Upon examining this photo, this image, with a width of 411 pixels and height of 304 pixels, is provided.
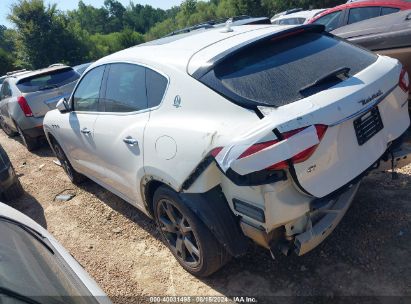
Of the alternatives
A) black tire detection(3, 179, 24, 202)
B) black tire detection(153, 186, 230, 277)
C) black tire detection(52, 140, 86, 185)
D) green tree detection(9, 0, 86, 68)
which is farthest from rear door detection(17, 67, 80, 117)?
green tree detection(9, 0, 86, 68)

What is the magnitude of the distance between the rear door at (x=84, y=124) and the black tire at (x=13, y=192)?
1275mm

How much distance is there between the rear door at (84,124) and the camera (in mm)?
3852

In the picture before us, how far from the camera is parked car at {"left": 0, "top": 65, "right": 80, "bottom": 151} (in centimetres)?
733

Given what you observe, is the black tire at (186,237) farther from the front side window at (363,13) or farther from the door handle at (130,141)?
the front side window at (363,13)

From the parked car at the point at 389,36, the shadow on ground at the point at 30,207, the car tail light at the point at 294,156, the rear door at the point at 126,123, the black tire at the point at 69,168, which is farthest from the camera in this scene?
the black tire at the point at 69,168

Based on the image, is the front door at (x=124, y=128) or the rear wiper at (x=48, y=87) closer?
the front door at (x=124, y=128)

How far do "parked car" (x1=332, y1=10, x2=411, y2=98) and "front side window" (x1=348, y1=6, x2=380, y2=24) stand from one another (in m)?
2.09

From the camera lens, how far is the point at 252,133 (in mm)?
2131

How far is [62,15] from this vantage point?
3139 centimetres

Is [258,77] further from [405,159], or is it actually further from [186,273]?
[186,273]

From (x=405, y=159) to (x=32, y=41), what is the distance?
31.7m

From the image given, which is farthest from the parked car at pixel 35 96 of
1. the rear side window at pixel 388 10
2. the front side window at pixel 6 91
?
the rear side window at pixel 388 10

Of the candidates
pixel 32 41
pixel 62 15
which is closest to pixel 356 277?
pixel 32 41

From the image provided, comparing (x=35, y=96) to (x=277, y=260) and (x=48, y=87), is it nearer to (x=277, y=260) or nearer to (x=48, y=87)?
(x=48, y=87)
